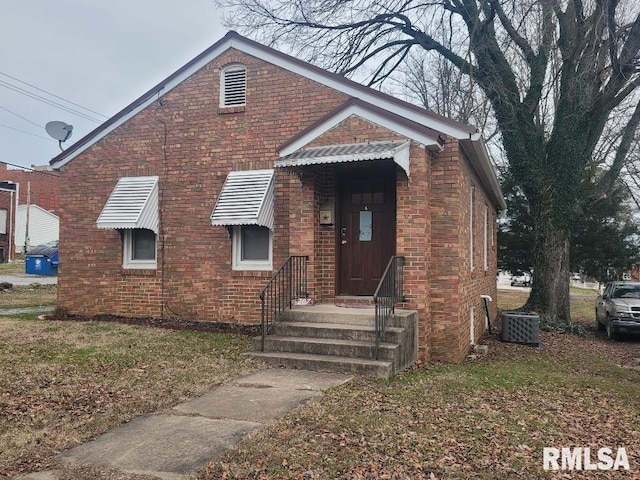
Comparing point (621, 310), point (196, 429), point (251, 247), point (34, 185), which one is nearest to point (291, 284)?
point (251, 247)

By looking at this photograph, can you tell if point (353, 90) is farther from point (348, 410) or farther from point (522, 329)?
point (522, 329)

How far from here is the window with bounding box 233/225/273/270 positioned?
1003 cm

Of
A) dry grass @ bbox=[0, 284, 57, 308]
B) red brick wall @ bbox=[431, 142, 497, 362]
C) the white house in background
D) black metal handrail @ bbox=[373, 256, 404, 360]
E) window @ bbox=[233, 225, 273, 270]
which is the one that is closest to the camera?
black metal handrail @ bbox=[373, 256, 404, 360]

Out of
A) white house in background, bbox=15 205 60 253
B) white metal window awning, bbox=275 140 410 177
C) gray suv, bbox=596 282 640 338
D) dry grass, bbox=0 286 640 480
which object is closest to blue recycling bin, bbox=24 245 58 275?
dry grass, bbox=0 286 640 480

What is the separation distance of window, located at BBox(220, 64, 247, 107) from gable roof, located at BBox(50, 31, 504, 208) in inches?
15.1

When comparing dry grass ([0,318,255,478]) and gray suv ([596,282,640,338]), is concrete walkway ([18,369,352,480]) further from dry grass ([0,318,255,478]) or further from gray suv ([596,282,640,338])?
gray suv ([596,282,640,338])

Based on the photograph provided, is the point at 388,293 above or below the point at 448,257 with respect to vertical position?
below

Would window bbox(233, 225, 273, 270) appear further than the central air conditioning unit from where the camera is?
No

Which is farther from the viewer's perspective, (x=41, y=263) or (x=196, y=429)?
(x=41, y=263)

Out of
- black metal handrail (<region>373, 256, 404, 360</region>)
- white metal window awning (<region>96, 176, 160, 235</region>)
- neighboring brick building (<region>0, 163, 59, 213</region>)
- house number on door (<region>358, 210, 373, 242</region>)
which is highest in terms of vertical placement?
neighboring brick building (<region>0, 163, 59, 213</region>)

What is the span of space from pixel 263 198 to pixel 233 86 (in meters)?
2.66

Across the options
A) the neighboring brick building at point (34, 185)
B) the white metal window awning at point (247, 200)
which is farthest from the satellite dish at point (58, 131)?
the neighboring brick building at point (34, 185)

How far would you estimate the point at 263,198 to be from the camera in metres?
9.48

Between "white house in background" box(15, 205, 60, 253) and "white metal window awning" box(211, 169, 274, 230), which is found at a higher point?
"white house in background" box(15, 205, 60, 253)
